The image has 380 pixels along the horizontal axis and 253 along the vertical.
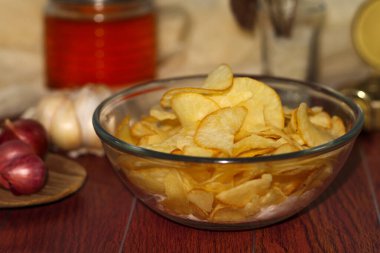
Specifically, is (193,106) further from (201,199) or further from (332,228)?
(332,228)

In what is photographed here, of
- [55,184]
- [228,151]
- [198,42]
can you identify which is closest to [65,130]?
[55,184]

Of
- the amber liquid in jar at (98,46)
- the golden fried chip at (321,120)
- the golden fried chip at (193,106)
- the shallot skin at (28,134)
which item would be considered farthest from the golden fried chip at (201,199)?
the amber liquid in jar at (98,46)

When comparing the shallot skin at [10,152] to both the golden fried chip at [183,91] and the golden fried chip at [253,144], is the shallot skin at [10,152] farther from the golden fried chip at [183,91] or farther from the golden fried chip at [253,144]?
the golden fried chip at [253,144]

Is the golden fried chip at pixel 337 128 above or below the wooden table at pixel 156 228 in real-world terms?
above

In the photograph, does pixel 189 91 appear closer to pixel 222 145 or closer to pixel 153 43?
pixel 222 145

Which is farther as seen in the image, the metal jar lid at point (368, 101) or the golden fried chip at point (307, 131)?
the metal jar lid at point (368, 101)
